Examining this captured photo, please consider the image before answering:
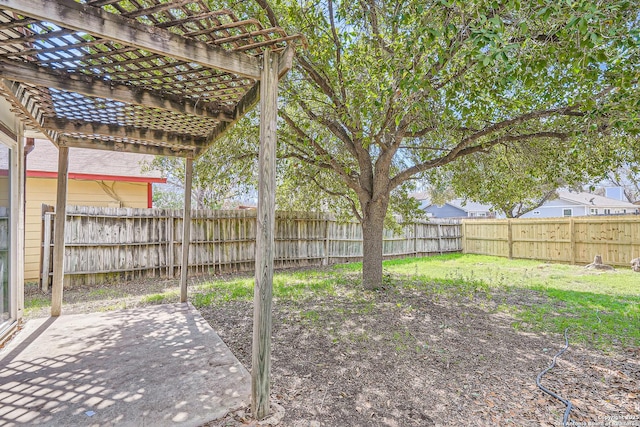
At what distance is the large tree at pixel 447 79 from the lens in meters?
2.32

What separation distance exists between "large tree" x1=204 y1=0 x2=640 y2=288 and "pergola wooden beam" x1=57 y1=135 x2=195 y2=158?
1.54 m

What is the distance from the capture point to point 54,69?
238cm

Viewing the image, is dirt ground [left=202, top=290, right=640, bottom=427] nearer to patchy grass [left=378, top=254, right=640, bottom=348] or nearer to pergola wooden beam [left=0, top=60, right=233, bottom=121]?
patchy grass [left=378, top=254, right=640, bottom=348]

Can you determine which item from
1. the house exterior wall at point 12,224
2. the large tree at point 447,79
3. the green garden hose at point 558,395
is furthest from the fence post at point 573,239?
the house exterior wall at point 12,224

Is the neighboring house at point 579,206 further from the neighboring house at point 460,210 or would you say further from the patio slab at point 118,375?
the patio slab at point 118,375

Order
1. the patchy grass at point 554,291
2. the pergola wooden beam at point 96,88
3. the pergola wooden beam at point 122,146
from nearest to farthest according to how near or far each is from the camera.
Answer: the pergola wooden beam at point 96,88 → the patchy grass at point 554,291 → the pergola wooden beam at point 122,146

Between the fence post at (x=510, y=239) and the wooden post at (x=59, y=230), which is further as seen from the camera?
the fence post at (x=510, y=239)

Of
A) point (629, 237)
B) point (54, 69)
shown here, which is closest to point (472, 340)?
point (54, 69)

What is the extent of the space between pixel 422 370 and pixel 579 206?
2308 cm

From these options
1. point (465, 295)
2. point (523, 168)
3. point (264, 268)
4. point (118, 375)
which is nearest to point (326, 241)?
point (465, 295)

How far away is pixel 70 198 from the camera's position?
698 centimetres

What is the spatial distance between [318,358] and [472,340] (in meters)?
1.74

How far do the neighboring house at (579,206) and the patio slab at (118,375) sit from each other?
22.5 metres

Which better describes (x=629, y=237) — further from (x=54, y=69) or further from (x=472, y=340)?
(x=54, y=69)
